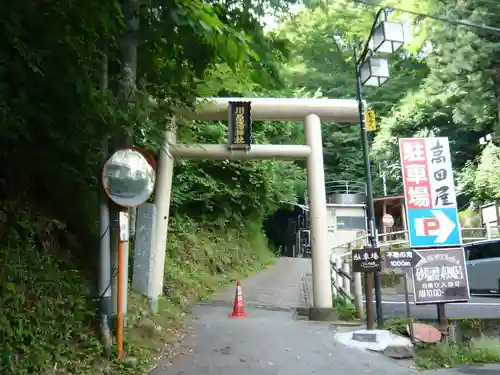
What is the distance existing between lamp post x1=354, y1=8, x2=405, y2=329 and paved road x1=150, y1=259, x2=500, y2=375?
53.0 inches

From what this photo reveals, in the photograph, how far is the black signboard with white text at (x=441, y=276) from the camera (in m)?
9.05

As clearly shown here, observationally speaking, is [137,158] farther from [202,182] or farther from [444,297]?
[202,182]

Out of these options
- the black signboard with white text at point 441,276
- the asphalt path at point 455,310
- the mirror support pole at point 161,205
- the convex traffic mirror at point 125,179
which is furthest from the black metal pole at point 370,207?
the convex traffic mirror at point 125,179

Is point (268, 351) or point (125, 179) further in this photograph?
point (268, 351)

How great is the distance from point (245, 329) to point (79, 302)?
3819 mm

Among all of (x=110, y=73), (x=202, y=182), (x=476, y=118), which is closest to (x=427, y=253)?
(x=110, y=73)

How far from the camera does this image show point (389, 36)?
9.09 m

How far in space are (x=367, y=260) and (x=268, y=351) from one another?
271cm

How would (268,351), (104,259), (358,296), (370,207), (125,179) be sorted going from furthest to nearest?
(358,296)
(370,207)
(268,351)
(104,259)
(125,179)

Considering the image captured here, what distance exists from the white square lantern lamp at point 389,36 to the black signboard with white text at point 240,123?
337 cm

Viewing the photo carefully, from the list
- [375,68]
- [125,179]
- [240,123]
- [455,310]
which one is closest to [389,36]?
[375,68]

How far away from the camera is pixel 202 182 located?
58.3ft

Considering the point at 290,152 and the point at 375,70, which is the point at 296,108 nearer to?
the point at 290,152

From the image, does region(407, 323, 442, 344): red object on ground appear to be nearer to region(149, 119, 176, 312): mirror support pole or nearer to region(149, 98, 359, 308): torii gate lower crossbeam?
region(149, 98, 359, 308): torii gate lower crossbeam
